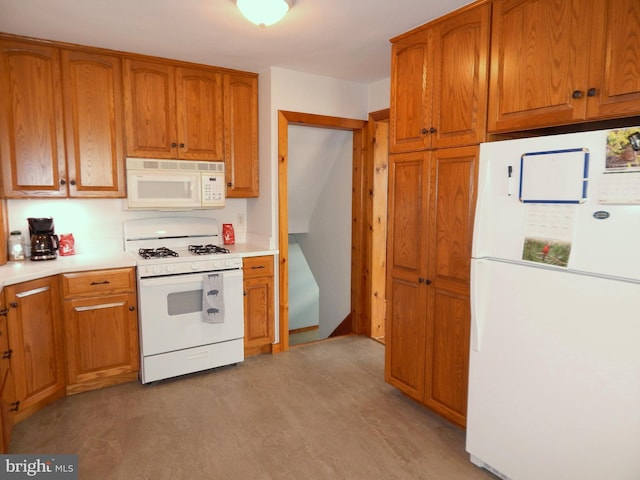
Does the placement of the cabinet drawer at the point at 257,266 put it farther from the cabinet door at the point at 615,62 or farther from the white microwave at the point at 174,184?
the cabinet door at the point at 615,62

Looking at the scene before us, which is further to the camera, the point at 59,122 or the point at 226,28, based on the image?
the point at 59,122


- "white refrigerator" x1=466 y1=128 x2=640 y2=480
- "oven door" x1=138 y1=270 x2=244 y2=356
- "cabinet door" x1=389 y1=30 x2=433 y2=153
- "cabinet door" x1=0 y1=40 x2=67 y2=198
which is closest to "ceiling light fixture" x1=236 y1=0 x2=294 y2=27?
Answer: "cabinet door" x1=389 y1=30 x2=433 y2=153

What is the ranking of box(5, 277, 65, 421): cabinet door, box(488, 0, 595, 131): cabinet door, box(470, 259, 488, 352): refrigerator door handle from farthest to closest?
1. box(5, 277, 65, 421): cabinet door
2. box(470, 259, 488, 352): refrigerator door handle
3. box(488, 0, 595, 131): cabinet door

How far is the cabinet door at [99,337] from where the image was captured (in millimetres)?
2799

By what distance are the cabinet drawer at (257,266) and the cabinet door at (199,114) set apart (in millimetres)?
936

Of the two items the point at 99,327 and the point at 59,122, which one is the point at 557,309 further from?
the point at 59,122

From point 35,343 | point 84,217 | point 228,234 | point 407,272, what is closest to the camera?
point 35,343

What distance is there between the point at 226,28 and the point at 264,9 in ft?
1.96

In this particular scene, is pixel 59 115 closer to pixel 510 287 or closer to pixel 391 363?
pixel 391 363

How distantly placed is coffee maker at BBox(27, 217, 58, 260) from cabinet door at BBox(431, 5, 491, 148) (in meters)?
2.80

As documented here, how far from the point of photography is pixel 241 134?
3641 mm

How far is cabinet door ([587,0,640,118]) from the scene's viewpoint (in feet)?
5.23

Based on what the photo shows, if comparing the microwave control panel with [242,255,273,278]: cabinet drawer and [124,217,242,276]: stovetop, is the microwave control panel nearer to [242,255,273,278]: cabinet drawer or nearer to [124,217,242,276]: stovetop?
[124,217,242,276]: stovetop

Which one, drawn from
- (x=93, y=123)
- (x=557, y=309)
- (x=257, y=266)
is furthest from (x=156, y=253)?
(x=557, y=309)
